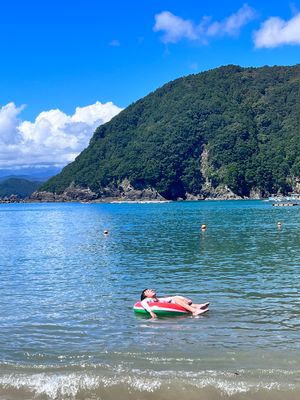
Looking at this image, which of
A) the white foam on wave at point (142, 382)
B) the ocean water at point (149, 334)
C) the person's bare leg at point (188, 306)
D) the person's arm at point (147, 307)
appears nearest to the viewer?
the white foam on wave at point (142, 382)

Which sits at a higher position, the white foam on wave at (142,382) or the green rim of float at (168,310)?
→ the green rim of float at (168,310)

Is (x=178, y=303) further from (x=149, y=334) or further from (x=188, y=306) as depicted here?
(x=149, y=334)

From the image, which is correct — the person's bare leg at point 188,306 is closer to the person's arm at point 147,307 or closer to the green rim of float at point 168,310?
the green rim of float at point 168,310

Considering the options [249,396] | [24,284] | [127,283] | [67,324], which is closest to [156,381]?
[249,396]

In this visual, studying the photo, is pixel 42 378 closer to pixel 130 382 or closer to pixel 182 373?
pixel 130 382

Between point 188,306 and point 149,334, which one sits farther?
point 188,306

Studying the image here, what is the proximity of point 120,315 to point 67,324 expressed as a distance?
2.21 metres

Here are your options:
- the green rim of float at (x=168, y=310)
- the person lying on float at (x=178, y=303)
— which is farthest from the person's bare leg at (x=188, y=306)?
the green rim of float at (x=168, y=310)

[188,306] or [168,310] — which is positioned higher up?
[188,306]

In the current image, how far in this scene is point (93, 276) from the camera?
28547mm

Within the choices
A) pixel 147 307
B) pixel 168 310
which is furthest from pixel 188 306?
pixel 147 307

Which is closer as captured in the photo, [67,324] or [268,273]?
[67,324]

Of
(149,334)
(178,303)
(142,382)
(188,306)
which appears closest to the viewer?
(142,382)

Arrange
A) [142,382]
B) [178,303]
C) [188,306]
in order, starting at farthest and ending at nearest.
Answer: [178,303], [188,306], [142,382]
